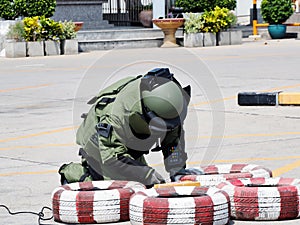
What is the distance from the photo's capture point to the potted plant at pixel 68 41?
23891 millimetres

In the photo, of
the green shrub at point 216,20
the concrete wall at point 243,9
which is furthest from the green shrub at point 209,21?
the concrete wall at point 243,9

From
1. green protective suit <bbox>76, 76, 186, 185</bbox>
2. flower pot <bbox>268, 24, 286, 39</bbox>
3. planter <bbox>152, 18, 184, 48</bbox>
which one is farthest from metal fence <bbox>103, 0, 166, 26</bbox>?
green protective suit <bbox>76, 76, 186, 185</bbox>

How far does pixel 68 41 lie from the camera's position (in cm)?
2389

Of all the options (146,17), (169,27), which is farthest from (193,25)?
(146,17)

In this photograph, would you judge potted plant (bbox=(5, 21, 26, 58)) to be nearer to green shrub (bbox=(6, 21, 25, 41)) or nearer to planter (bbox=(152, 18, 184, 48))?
green shrub (bbox=(6, 21, 25, 41))

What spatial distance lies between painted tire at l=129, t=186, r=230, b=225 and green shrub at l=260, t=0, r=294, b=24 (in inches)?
942

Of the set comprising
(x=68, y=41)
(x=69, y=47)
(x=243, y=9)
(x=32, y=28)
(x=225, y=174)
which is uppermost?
(x=32, y=28)

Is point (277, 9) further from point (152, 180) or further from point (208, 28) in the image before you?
point (152, 180)

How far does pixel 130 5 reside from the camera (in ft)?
112

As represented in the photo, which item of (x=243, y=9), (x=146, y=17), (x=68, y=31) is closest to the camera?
(x=68, y=31)

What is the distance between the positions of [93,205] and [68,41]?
60.6 feet

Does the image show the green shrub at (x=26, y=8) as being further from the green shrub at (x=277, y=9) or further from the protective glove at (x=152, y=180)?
the protective glove at (x=152, y=180)

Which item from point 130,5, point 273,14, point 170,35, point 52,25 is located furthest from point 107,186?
point 130,5

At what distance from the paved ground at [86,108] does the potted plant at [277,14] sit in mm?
9182
